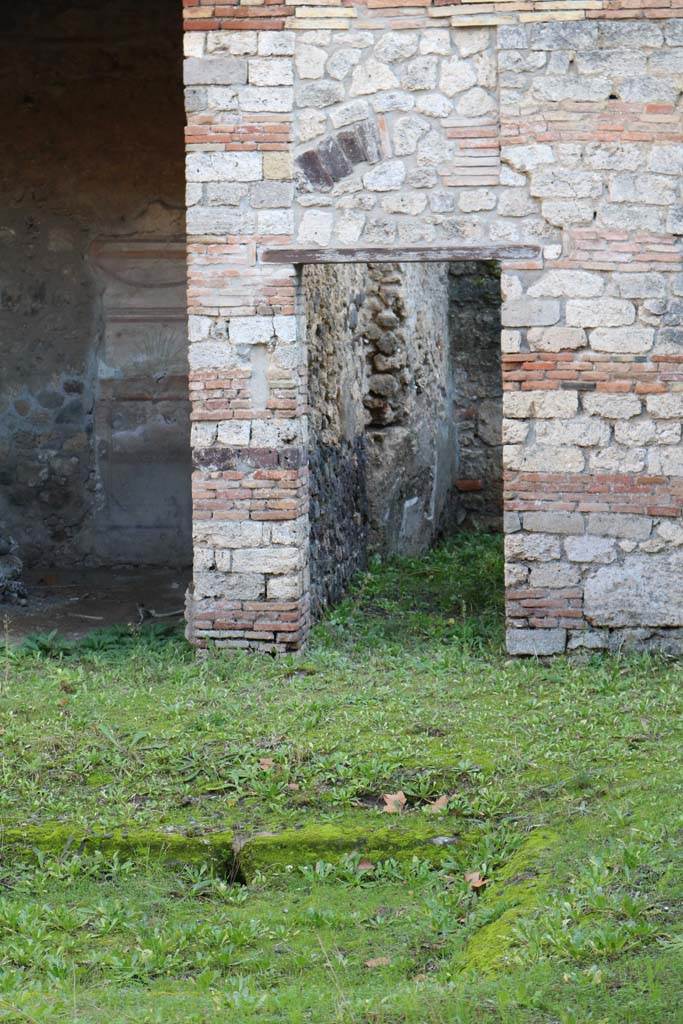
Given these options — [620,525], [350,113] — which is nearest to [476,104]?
[350,113]

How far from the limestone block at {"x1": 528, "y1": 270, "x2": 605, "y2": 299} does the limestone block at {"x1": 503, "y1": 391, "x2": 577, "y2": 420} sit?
535 millimetres

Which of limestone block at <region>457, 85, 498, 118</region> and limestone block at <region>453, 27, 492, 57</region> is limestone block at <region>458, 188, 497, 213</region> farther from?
limestone block at <region>453, 27, 492, 57</region>

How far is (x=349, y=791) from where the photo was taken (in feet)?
18.3

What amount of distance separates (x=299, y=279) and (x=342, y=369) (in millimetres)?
2169

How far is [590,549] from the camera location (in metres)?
7.48

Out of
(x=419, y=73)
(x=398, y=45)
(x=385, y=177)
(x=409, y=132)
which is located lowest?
(x=385, y=177)

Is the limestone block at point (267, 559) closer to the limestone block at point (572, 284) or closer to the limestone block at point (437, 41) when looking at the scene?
the limestone block at point (572, 284)

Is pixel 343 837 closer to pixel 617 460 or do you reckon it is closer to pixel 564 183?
pixel 617 460

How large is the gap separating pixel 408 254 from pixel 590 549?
74.3 inches

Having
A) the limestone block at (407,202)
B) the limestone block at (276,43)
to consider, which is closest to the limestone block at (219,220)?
the limestone block at (407,202)

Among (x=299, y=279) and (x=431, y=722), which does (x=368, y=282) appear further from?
(x=431, y=722)

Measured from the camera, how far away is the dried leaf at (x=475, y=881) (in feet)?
16.0

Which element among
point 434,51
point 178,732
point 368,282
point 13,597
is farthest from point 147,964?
point 368,282

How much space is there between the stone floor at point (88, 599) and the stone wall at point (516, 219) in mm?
2144
